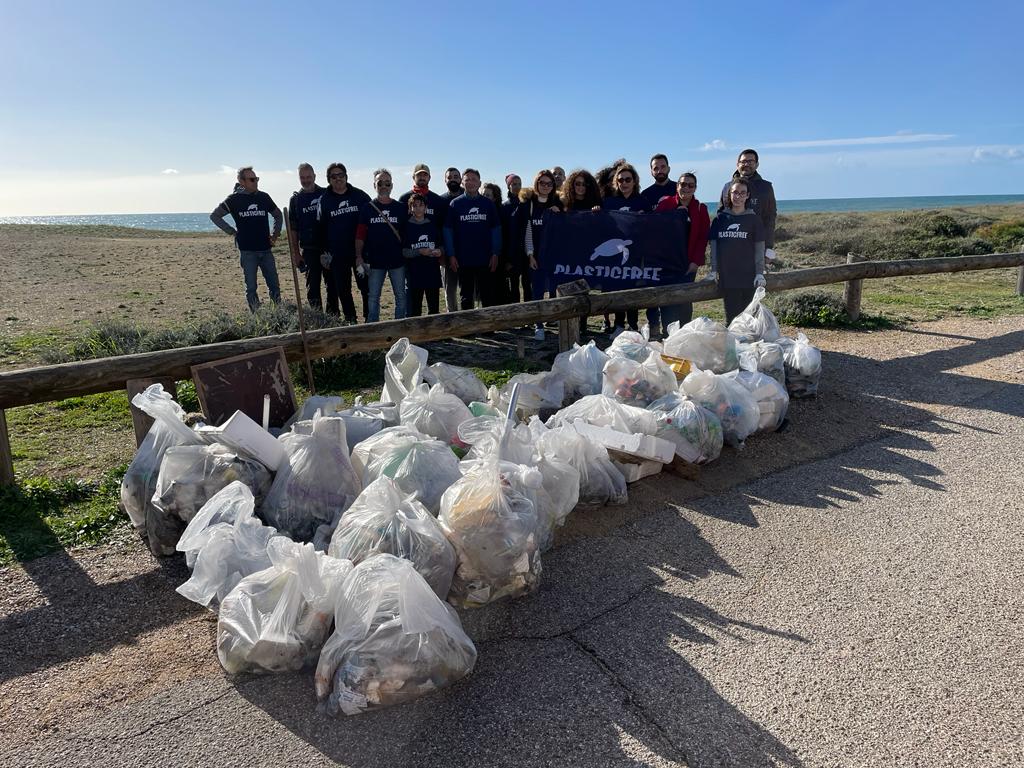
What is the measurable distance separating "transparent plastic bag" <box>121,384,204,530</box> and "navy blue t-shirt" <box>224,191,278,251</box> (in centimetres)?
495

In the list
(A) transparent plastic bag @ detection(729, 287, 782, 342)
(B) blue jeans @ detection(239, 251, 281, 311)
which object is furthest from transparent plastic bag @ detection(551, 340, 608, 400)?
(B) blue jeans @ detection(239, 251, 281, 311)

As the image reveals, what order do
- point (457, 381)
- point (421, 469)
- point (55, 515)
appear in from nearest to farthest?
point (421, 469)
point (55, 515)
point (457, 381)

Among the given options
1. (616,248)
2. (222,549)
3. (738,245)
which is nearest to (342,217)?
(616,248)

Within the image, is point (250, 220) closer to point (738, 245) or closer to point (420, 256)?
point (420, 256)

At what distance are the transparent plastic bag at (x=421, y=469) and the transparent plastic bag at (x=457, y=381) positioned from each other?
1.36 m

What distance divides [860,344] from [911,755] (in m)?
6.57

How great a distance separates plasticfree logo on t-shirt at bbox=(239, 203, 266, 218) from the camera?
8258 millimetres

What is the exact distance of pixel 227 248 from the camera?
26.4m

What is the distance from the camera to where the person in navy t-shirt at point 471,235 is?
791 centimetres

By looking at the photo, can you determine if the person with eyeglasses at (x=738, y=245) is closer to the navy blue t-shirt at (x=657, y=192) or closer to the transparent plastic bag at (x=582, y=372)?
the navy blue t-shirt at (x=657, y=192)

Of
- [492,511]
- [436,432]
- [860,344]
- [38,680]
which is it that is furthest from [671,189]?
[38,680]

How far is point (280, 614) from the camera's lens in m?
2.65

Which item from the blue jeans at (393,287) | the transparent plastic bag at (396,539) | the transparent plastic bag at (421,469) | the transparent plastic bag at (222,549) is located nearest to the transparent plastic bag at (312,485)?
the transparent plastic bag at (421,469)

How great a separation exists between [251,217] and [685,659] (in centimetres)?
715
